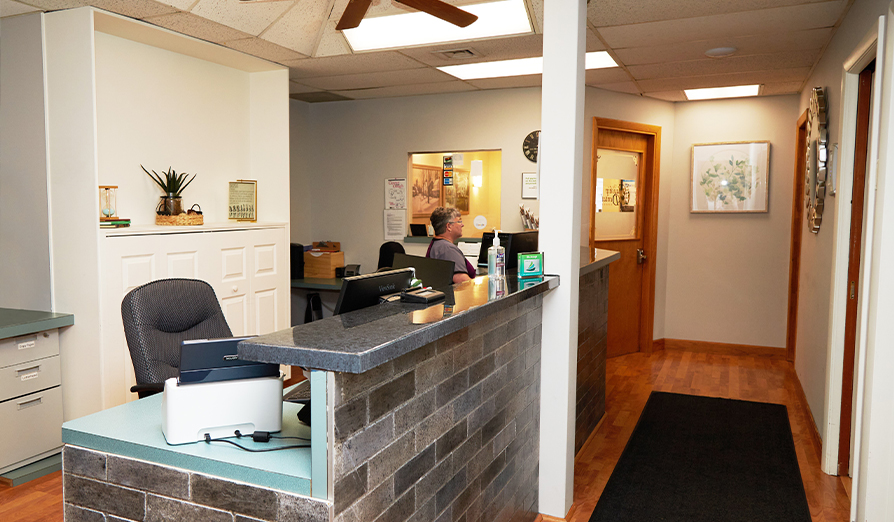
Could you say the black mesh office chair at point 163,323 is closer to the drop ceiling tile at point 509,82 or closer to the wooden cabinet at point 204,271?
the wooden cabinet at point 204,271

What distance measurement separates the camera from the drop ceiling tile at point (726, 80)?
5.08 m

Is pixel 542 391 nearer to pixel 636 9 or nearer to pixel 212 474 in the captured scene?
pixel 212 474

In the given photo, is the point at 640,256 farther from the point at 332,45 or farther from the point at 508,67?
the point at 332,45

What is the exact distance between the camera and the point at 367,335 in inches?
60.8

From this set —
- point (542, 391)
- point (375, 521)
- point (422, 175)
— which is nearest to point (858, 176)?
point (542, 391)

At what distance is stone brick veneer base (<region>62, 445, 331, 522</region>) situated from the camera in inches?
57.2

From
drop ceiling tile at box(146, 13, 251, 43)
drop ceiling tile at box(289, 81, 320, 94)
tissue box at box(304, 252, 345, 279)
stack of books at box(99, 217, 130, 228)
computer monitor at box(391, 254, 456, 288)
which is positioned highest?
drop ceiling tile at box(289, 81, 320, 94)

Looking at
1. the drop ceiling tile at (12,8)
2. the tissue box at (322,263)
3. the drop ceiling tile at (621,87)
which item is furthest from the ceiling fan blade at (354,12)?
the tissue box at (322,263)

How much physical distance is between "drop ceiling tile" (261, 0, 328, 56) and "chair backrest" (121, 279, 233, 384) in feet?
6.42

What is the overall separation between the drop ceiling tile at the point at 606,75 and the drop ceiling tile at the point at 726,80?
9.4 inches

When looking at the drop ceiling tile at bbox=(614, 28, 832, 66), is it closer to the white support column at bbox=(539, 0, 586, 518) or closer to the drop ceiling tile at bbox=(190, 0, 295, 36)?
the white support column at bbox=(539, 0, 586, 518)

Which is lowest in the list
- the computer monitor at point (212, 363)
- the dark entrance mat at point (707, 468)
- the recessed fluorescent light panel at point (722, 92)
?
the dark entrance mat at point (707, 468)

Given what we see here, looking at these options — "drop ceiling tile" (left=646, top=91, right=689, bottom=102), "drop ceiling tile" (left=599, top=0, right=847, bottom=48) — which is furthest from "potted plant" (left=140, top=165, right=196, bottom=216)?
"drop ceiling tile" (left=646, top=91, right=689, bottom=102)

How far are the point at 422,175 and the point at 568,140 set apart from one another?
16.4ft
